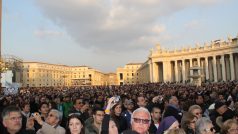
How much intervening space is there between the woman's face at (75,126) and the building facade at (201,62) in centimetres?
5989

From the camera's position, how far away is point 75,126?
16.8 ft

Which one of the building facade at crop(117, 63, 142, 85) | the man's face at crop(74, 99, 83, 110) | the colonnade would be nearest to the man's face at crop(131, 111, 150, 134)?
the man's face at crop(74, 99, 83, 110)

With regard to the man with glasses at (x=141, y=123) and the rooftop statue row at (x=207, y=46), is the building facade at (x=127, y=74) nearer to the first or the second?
the rooftop statue row at (x=207, y=46)

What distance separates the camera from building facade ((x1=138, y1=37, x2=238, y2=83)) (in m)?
74.0

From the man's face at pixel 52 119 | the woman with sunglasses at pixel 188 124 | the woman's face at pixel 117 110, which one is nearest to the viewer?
the woman with sunglasses at pixel 188 124

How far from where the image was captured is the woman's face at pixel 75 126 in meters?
5.10

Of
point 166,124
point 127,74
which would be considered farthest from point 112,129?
point 127,74

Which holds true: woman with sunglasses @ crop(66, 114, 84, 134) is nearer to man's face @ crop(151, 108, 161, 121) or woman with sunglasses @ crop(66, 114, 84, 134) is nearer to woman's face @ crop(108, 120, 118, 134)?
woman's face @ crop(108, 120, 118, 134)

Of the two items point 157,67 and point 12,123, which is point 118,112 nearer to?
point 12,123

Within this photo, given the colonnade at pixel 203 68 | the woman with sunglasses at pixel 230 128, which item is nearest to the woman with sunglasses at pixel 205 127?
the woman with sunglasses at pixel 230 128

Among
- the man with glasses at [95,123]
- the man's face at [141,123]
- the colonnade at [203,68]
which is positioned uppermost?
the colonnade at [203,68]

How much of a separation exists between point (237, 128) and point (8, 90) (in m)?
23.6

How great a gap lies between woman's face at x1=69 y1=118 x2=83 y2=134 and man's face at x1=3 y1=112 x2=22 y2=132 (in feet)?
2.72

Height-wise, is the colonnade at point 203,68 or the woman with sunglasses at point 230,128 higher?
the colonnade at point 203,68
